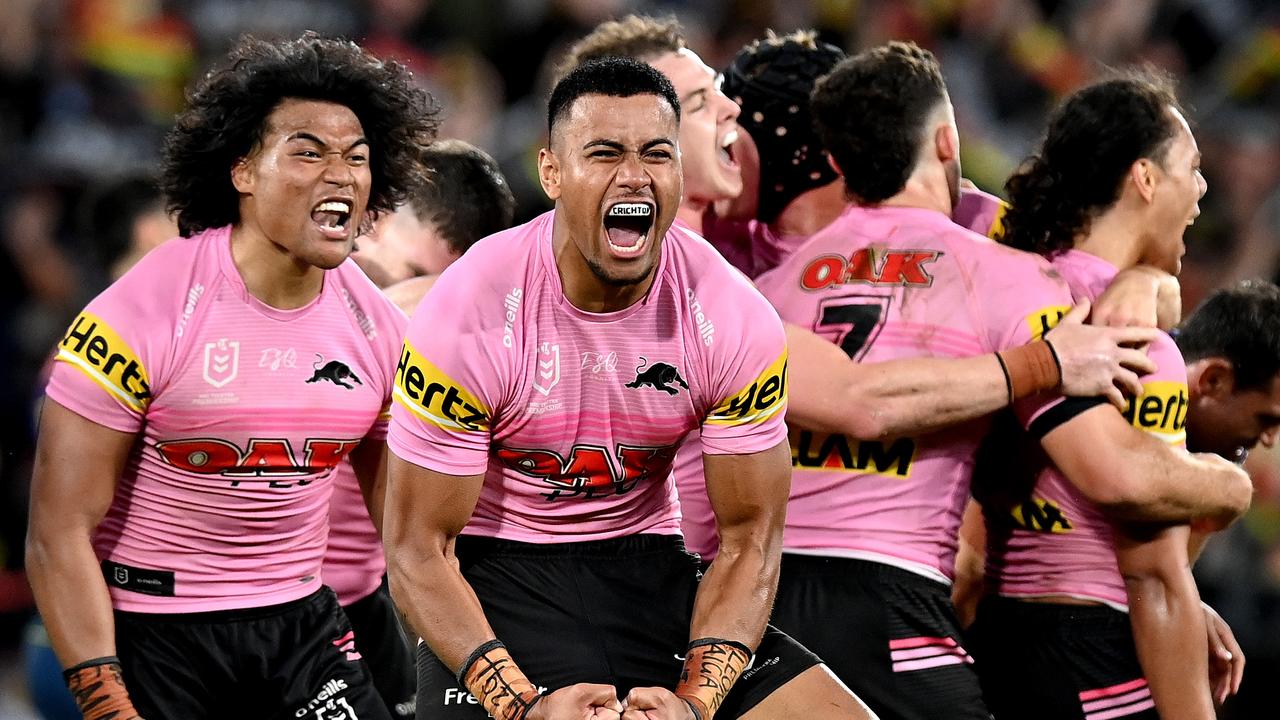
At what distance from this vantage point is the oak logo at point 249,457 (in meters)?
4.01

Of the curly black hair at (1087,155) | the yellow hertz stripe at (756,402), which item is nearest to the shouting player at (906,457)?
the curly black hair at (1087,155)

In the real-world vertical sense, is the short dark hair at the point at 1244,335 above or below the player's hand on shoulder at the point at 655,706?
above

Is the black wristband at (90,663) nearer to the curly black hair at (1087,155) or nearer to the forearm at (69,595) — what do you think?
the forearm at (69,595)

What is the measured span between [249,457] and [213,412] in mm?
153

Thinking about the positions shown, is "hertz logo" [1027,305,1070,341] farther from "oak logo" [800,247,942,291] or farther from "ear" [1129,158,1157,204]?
"ear" [1129,158,1157,204]

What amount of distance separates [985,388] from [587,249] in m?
1.16

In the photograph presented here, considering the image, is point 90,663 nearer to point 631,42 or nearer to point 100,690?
point 100,690

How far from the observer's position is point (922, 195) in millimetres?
4566

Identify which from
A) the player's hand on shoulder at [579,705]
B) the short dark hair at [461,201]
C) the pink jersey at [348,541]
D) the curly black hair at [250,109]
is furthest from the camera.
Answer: the short dark hair at [461,201]

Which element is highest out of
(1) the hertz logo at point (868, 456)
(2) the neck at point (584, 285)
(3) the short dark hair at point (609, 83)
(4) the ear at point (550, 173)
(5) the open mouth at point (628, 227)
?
Result: (3) the short dark hair at point (609, 83)

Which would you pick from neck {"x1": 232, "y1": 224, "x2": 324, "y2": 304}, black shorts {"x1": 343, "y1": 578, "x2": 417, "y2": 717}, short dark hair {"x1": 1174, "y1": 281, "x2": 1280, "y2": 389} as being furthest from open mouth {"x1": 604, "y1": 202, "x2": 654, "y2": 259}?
short dark hair {"x1": 1174, "y1": 281, "x2": 1280, "y2": 389}

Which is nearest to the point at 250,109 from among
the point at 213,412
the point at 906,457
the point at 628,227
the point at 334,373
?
the point at 334,373

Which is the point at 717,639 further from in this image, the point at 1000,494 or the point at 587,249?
the point at 1000,494

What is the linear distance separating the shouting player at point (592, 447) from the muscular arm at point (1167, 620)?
0.99 meters
